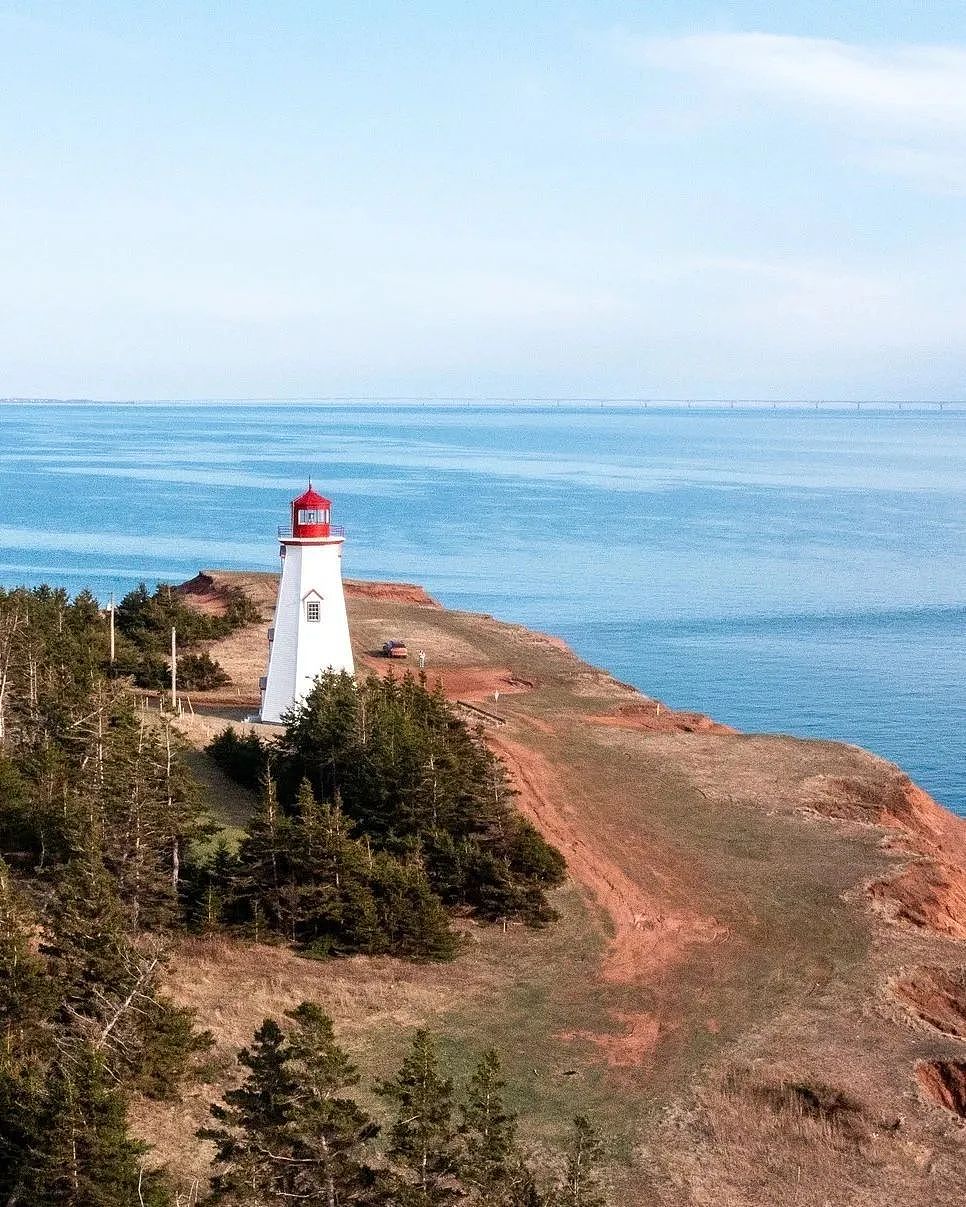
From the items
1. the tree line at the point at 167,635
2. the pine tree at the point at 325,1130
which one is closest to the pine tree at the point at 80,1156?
the pine tree at the point at 325,1130

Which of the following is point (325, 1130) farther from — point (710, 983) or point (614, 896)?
point (614, 896)

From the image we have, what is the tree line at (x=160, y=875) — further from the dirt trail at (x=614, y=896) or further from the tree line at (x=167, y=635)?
the tree line at (x=167, y=635)

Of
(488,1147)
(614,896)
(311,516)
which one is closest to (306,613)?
(311,516)

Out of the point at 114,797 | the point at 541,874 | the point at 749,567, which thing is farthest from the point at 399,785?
the point at 749,567

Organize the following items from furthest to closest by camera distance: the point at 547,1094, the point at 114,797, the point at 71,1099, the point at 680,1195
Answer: the point at 114,797
the point at 547,1094
the point at 680,1195
the point at 71,1099

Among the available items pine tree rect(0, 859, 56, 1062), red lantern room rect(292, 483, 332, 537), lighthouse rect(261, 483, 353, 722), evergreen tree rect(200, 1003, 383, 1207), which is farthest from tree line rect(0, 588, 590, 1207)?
red lantern room rect(292, 483, 332, 537)

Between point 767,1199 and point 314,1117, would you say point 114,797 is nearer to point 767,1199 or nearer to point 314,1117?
point 314,1117
